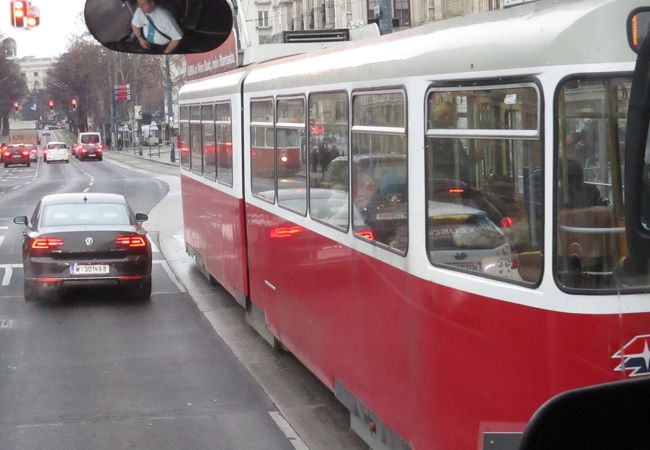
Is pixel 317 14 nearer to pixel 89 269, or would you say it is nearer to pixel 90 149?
pixel 90 149

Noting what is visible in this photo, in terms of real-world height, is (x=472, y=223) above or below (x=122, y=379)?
above

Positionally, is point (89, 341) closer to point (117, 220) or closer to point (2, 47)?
point (117, 220)

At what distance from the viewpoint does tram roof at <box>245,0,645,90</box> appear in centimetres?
427

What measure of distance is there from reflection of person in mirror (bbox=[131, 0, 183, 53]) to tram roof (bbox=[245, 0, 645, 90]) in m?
1.29

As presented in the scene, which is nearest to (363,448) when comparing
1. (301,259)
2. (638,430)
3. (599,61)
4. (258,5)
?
(301,259)

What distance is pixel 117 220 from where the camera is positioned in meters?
14.4

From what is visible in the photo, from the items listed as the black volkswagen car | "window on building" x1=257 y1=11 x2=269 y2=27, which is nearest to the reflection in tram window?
the black volkswagen car

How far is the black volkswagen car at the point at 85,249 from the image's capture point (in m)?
13.8

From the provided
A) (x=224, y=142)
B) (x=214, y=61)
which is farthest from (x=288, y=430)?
(x=214, y=61)

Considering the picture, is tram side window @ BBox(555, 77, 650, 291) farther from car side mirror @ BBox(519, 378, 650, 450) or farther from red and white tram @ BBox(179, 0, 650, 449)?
car side mirror @ BBox(519, 378, 650, 450)

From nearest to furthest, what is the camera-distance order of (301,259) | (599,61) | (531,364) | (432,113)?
(599,61)
(531,364)
(432,113)
(301,259)

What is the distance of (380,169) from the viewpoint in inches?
243

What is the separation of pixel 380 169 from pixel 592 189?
75.4 inches

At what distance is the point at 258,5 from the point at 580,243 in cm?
7900
